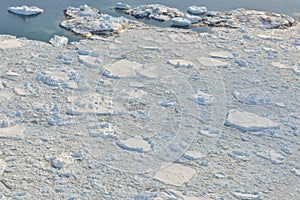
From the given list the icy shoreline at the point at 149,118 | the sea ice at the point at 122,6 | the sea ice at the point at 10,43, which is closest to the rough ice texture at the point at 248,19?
the icy shoreline at the point at 149,118

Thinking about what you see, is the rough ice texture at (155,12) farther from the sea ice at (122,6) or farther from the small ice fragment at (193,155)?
the small ice fragment at (193,155)

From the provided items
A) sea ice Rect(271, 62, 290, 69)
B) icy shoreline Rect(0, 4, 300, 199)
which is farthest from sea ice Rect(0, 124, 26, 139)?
sea ice Rect(271, 62, 290, 69)

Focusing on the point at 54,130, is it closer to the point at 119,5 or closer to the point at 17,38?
the point at 17,38

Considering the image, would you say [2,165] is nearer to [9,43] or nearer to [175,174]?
[175,174]

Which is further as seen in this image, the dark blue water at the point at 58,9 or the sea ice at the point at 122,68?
the dark blue water at the point at 58,9

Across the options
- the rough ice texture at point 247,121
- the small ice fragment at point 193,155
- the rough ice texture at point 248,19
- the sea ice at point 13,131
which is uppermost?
the rough ice texture at point 248,19

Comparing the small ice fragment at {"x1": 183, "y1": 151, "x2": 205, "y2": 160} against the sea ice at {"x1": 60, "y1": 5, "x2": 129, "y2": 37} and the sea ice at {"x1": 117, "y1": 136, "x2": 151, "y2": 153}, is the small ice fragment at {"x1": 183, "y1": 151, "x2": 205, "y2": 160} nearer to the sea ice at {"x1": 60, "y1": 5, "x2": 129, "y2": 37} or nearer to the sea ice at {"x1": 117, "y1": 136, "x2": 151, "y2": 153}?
the sea ice at {"x1": 117, "y1": 136, "x2": 151, "y2": 153}

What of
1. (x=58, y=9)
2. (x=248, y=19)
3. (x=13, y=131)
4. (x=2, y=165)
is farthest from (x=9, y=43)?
(x=248, y=19)
